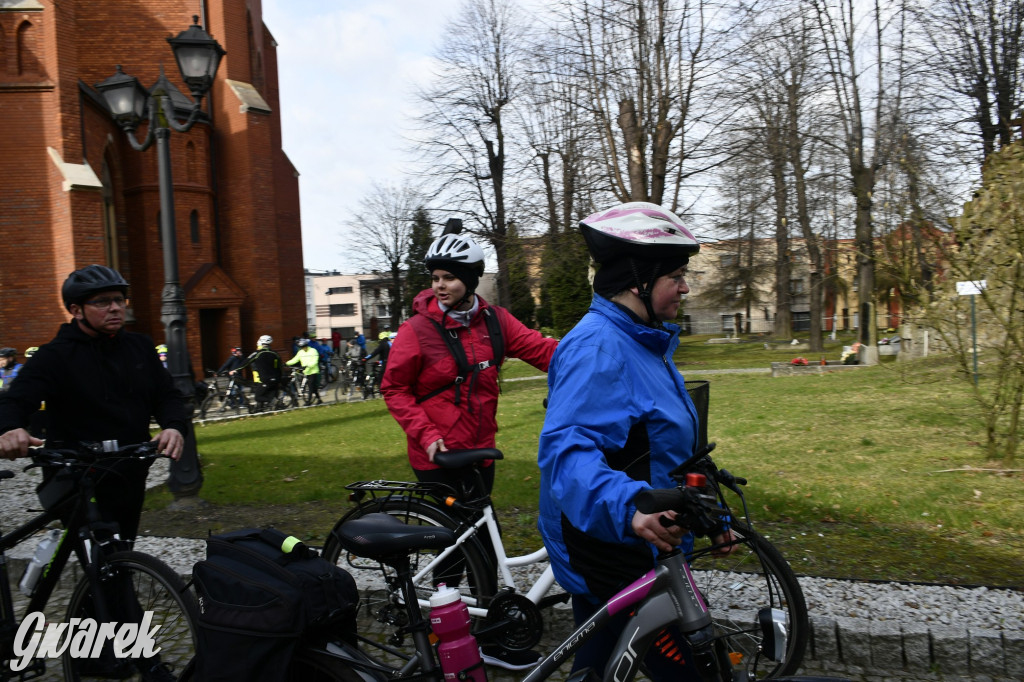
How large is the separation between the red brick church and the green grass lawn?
936 cm

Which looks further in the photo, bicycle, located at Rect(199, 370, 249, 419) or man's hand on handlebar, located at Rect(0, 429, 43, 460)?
bicycle, located at Rect(199, 370, 249, 419)

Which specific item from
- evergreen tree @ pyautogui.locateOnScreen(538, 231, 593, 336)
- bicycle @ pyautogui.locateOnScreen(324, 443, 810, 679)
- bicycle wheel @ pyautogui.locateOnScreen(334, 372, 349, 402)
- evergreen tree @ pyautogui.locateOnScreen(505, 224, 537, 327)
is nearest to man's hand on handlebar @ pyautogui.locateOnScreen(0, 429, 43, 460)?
bicycle @ pyautogui.locateOnScreen(324, 443, 810, 679)

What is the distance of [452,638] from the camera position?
229 cm

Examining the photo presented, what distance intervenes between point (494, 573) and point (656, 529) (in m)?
1.98

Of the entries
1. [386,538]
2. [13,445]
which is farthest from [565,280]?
[386,538]

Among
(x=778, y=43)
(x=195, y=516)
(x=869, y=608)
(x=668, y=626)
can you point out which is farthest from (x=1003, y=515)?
(x=778, y=43)

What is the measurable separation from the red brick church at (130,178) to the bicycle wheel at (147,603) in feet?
61.5

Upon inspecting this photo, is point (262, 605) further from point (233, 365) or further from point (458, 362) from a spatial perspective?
point (233, 365)

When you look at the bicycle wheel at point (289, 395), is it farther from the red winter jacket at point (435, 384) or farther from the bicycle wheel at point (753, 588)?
the bicycle wheel at point (753, 588)

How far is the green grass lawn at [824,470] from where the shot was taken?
5090 mm

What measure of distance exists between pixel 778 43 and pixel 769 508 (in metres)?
19.2

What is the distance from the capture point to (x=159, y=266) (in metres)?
25.4

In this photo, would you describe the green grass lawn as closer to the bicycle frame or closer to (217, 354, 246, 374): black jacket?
the bicycle frame

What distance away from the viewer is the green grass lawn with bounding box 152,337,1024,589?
200 inches
